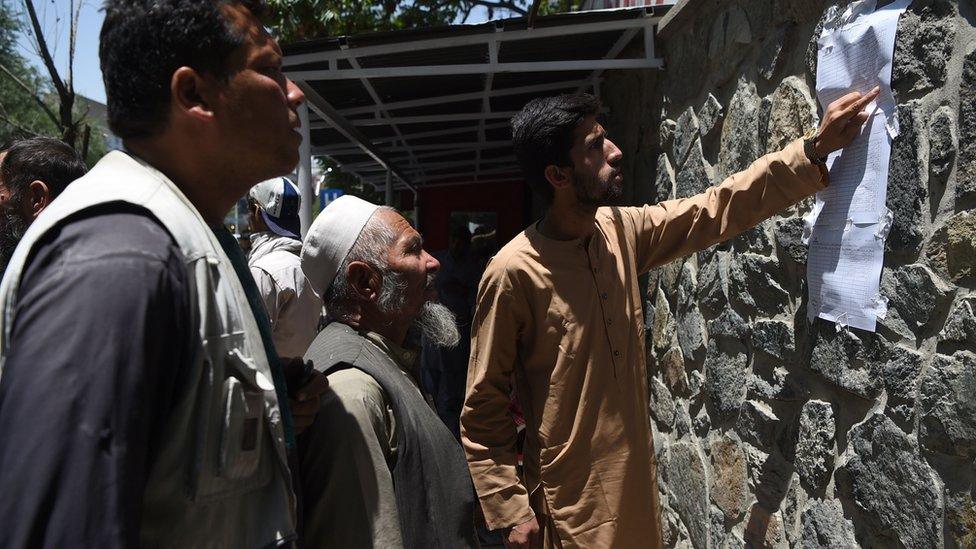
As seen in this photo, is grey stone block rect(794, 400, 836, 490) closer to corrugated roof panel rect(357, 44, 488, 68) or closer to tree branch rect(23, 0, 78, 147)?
corrugated roof panel rect(357, 44, 488, 68)

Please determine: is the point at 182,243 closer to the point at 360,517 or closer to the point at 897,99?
the point at 360,517

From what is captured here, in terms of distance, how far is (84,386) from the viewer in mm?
879

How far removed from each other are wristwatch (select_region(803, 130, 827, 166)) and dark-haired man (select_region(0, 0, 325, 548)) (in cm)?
154

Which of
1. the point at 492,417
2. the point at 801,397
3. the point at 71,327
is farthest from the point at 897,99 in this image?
the point at 71,327

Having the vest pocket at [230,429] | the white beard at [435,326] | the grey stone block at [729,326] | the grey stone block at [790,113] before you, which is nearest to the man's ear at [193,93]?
the vest pocket at [230,429]

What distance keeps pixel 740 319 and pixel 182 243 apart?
2505mm

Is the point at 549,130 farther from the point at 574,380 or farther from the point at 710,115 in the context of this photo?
the point at 710,115

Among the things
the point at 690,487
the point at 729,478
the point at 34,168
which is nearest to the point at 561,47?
the point at 690,487

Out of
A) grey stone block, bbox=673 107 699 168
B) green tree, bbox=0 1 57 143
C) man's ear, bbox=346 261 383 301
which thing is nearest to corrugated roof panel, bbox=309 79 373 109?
grey stone block, bbox=673 107 699 168

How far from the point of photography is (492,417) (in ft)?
8.67

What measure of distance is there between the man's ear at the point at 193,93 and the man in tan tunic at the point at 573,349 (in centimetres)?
151

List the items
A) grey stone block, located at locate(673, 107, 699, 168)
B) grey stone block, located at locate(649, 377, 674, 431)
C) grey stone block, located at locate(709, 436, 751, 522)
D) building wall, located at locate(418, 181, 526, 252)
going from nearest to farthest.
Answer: grey stone block, located at locate(709, 436, 751, 522), grey stone block, located at locate(673, 107, 699, 168), grey stone block, located at locate(649, 377, 674, 431), building wall, located at locate(418, 181, 526, 252)

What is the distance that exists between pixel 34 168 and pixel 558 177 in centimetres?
192

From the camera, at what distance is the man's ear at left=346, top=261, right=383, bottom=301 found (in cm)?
198
